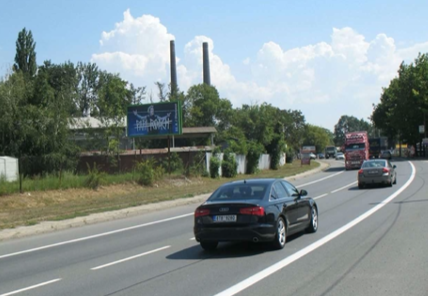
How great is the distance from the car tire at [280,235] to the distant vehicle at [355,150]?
44.2 m

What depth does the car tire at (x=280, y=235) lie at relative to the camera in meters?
11.3

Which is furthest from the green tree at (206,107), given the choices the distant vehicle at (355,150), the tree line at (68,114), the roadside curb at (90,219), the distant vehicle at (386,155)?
the roadside curb at (90,219)

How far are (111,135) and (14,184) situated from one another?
14229mm

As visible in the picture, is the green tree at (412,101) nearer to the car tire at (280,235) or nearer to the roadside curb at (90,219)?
the roadside curb at (90,219)

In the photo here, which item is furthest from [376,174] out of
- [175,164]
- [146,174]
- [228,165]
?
[228,165]

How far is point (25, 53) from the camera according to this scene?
73.6m

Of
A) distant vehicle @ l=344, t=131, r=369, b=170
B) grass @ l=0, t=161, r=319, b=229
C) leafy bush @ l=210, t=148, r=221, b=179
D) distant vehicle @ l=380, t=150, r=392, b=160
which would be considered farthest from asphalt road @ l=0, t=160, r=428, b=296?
distant vehicle @ l=380, t=150, r=392, b=160

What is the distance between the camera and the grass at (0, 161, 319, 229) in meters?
20.5

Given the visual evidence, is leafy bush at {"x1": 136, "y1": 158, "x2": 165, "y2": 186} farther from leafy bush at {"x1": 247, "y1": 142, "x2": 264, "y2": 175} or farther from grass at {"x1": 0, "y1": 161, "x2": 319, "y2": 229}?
leafy bush at {"x1": 247, "y1": 142, "x2": 264, "y2": 175}

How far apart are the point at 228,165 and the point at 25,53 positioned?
1608 inches

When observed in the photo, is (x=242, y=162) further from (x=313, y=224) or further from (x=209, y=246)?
(x=209, y=246)

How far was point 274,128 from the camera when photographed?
74.0m

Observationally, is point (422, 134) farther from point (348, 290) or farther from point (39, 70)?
point (348, 290)

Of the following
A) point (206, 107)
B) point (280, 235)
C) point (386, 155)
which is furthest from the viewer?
point (206, 107)
